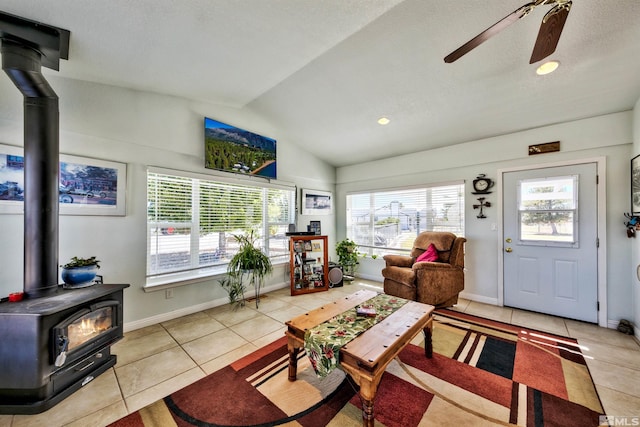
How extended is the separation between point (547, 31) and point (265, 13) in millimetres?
1866

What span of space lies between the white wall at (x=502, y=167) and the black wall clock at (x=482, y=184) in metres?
0.07

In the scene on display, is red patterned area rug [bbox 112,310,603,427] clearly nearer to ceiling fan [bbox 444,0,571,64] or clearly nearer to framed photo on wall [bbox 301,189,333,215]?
ceiling fan [bbox 444,0,571,64]

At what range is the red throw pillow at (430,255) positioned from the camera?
350 centimetres

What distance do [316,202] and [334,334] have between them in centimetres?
354

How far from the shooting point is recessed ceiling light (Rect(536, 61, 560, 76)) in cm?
220

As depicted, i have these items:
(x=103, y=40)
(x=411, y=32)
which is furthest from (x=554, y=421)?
(x=103, y=40)

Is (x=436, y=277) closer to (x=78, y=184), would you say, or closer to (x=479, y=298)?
(x=479, y=298)

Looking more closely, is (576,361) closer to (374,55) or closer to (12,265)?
(374,55)

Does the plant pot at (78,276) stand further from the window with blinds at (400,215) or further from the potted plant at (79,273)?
the window with blinds at (400,215)

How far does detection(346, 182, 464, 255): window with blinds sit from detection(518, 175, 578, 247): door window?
30.6 inches

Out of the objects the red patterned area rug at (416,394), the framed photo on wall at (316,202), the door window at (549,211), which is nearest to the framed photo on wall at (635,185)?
the door window at (549,211)

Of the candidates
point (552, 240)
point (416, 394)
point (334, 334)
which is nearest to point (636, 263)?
point (552, 240)

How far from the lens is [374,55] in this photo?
92.7 inches

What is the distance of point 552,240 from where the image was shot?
309 cm
